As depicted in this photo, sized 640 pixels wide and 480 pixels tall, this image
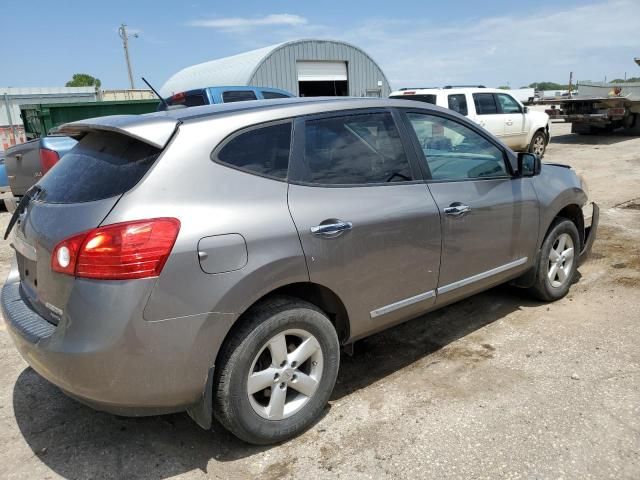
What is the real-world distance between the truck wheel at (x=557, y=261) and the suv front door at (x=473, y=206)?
222mm

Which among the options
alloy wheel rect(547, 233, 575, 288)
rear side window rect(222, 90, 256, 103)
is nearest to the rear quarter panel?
alloy wheel rect(547, 233, 575, 288)

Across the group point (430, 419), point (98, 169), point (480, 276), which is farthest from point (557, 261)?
point (98, 169)

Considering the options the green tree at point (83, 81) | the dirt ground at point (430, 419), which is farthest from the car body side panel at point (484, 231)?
the green tree at point (83, 81)

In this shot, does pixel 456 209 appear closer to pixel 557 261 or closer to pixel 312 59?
pixel 557 261

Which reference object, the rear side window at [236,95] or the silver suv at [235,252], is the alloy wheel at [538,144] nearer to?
the rear side window at [236,95]

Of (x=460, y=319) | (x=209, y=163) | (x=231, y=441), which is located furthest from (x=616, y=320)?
(x=209, y=163)

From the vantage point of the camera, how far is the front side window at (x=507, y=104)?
41.4 ft

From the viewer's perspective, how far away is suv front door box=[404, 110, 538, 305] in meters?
3.33

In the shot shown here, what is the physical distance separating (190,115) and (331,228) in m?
0.92

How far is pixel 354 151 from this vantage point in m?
3.00

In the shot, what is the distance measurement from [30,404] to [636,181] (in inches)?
409

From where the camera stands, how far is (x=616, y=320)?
4.02 meters

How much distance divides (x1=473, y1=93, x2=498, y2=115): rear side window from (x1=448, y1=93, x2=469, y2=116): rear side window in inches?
14.1

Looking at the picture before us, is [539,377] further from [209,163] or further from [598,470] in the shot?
[209,163]
